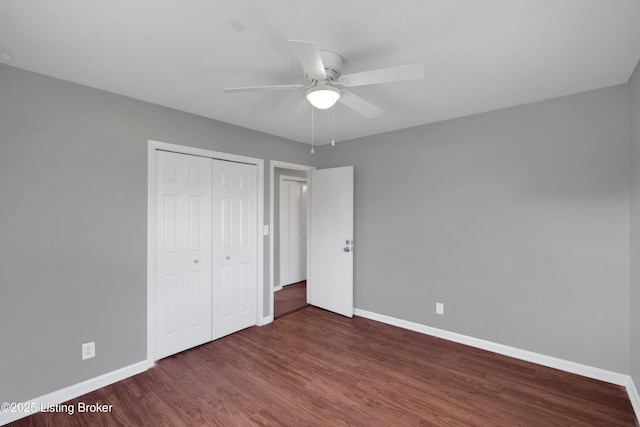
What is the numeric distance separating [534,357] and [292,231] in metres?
4.01

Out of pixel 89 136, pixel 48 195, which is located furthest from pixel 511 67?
pixel 48 195

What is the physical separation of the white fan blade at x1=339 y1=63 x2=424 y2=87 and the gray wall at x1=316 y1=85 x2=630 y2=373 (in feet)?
6.15

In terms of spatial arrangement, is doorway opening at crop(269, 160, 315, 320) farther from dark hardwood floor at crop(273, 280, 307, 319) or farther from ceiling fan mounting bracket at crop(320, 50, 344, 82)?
ceiling fan mounting bracket at crop(320, 50, 344, 82)

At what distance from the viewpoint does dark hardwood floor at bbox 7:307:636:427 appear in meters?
1.97

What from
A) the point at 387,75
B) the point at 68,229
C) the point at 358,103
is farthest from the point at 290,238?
the point at 387,75

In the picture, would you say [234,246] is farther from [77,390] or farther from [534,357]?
[534,357]

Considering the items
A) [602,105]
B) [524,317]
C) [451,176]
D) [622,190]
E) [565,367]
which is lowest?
[565,367]

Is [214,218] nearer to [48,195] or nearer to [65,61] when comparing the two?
[48,195]

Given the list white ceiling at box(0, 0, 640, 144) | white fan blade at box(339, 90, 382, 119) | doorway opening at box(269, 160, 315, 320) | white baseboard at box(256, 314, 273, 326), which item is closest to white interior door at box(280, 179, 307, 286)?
doorway opening at box(269, 160, 315, 320)

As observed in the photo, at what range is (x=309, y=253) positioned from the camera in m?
4.29

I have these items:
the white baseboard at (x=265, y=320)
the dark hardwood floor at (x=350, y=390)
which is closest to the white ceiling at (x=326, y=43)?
the dark hardwood floor at (x=350, y=390)

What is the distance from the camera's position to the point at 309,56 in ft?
4.66

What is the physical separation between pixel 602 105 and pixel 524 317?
1.98 metres

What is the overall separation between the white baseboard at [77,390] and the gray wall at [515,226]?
270cm
